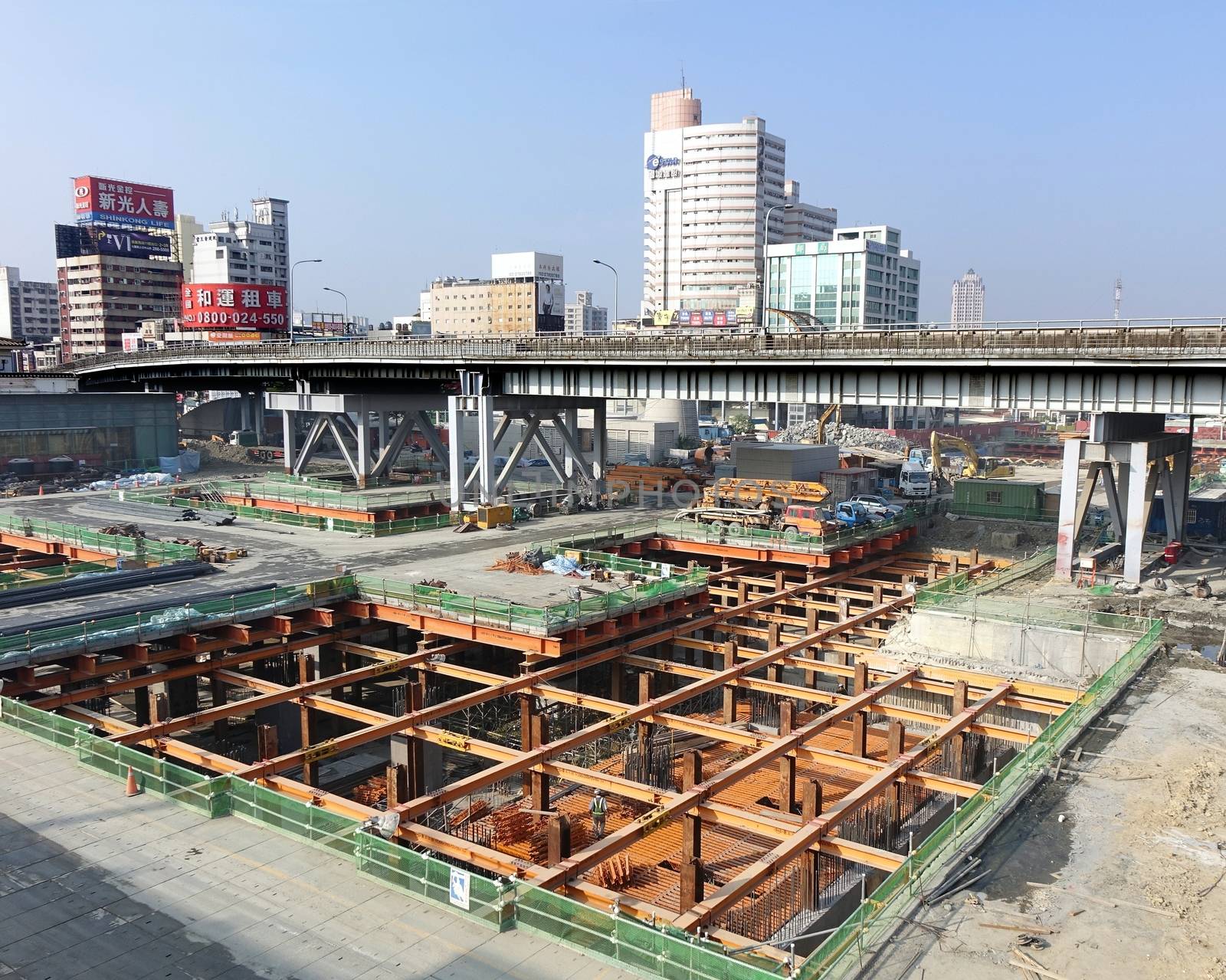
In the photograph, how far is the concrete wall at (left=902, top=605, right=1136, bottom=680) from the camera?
107 feet

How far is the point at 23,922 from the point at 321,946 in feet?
15.6

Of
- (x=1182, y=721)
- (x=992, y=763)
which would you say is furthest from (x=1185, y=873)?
(x=992, y=763)

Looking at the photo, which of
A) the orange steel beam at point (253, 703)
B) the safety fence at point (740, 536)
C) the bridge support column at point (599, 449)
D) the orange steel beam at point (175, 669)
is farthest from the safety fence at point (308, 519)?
the orange steel beam at point (253, 703)

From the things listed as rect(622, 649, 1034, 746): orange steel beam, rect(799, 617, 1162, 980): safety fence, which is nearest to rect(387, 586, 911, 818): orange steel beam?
rect(622, 649, 1034, 746): orange steel beam

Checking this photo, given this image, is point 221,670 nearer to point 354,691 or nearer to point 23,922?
point 354,691

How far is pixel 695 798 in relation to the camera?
2334 cm

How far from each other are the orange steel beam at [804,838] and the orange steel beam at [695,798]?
0.89ft

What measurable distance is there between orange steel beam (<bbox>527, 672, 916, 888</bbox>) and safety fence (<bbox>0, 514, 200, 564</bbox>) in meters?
25.6

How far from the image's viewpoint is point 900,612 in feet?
141

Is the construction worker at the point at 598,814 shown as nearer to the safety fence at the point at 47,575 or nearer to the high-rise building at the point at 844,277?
the safety fence at the point at 47,575

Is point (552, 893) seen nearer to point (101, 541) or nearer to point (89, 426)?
point (101, 541)

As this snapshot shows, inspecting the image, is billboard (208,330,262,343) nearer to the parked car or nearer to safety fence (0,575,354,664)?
the parked car

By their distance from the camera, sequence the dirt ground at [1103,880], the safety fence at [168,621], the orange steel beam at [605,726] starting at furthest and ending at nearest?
the safety fence at [168,621] < the orange steel beam at [605,726] < the dirt ground at [1103,880]

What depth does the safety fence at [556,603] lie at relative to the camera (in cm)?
3328
